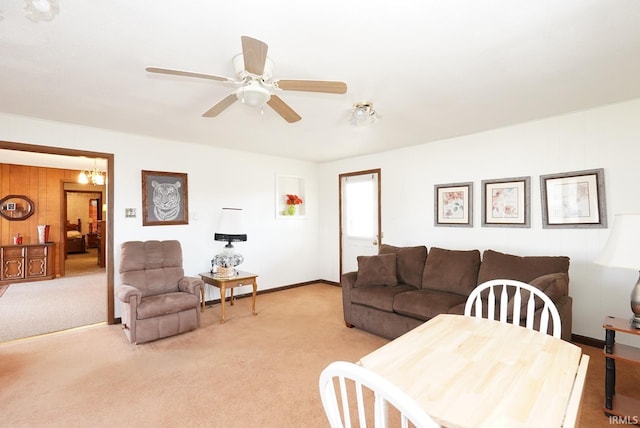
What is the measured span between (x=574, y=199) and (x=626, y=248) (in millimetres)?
1558

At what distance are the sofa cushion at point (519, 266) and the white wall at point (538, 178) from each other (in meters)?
0.52

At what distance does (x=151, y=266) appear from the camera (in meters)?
3.75

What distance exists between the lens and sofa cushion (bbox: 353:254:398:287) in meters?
3.71

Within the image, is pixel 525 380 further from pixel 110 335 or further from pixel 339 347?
pixel 110 335

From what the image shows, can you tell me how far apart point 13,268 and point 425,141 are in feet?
26.1

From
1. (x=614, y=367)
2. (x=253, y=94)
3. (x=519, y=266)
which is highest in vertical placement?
(x=253, y=94)

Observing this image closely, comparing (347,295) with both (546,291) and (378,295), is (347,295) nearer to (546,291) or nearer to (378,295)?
(378,295)

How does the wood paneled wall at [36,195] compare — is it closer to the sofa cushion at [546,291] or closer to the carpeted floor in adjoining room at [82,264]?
the carpeted floor in adjoining room at [82,264]

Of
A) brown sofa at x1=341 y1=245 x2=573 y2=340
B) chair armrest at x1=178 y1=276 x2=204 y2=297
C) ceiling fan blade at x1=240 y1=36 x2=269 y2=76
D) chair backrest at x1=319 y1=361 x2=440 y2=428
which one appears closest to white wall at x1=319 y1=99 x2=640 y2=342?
brown sofa at x1=341 y1=245 x2=573 y2=340

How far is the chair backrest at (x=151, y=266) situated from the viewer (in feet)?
11.8

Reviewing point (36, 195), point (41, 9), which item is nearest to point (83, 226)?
point (36, 195)

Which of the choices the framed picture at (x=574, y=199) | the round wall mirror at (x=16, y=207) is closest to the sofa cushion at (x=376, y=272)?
the framed picture at (x=574, y=199)

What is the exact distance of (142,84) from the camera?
2.52 m

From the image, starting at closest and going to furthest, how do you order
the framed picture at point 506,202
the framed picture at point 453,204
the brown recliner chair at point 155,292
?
the brown recliner chair at point 155,292 → the framed picture at point 506,202 → the framed picture at point 453,204
